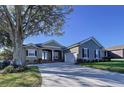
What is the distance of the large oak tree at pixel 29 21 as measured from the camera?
1912 cm

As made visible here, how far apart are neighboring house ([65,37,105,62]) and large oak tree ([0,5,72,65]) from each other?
24.0ft

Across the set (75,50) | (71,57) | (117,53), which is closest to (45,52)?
(71,57)

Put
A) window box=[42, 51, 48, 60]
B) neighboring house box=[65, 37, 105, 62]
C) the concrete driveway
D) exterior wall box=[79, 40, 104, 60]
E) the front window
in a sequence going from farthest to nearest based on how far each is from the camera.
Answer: window box=[42, 51, 48, 60], the front window, exterior wall box=[79, 40, 104, 60], neighboring house box=[65, 37, 105, 62], the concrete driveway

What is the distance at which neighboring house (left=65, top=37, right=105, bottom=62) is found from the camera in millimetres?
30375

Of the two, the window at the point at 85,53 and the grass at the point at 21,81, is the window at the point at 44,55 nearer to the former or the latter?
the window at the point at 85,53

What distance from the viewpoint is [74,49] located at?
3155 cm

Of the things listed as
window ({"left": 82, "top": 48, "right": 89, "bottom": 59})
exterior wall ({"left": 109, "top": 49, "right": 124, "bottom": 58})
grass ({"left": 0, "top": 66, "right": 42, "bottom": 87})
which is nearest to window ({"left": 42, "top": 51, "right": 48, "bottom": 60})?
window ({"left": 82, "top": 48, "right": 89, "bottom": 59})

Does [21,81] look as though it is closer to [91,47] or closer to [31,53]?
[31,53]

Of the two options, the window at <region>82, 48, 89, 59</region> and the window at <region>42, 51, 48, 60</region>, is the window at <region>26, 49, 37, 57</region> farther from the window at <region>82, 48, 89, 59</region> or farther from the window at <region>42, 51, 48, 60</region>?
the window at <region>82, 48, 89, 59</region>

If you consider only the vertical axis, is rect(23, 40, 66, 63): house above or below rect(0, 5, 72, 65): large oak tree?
below
